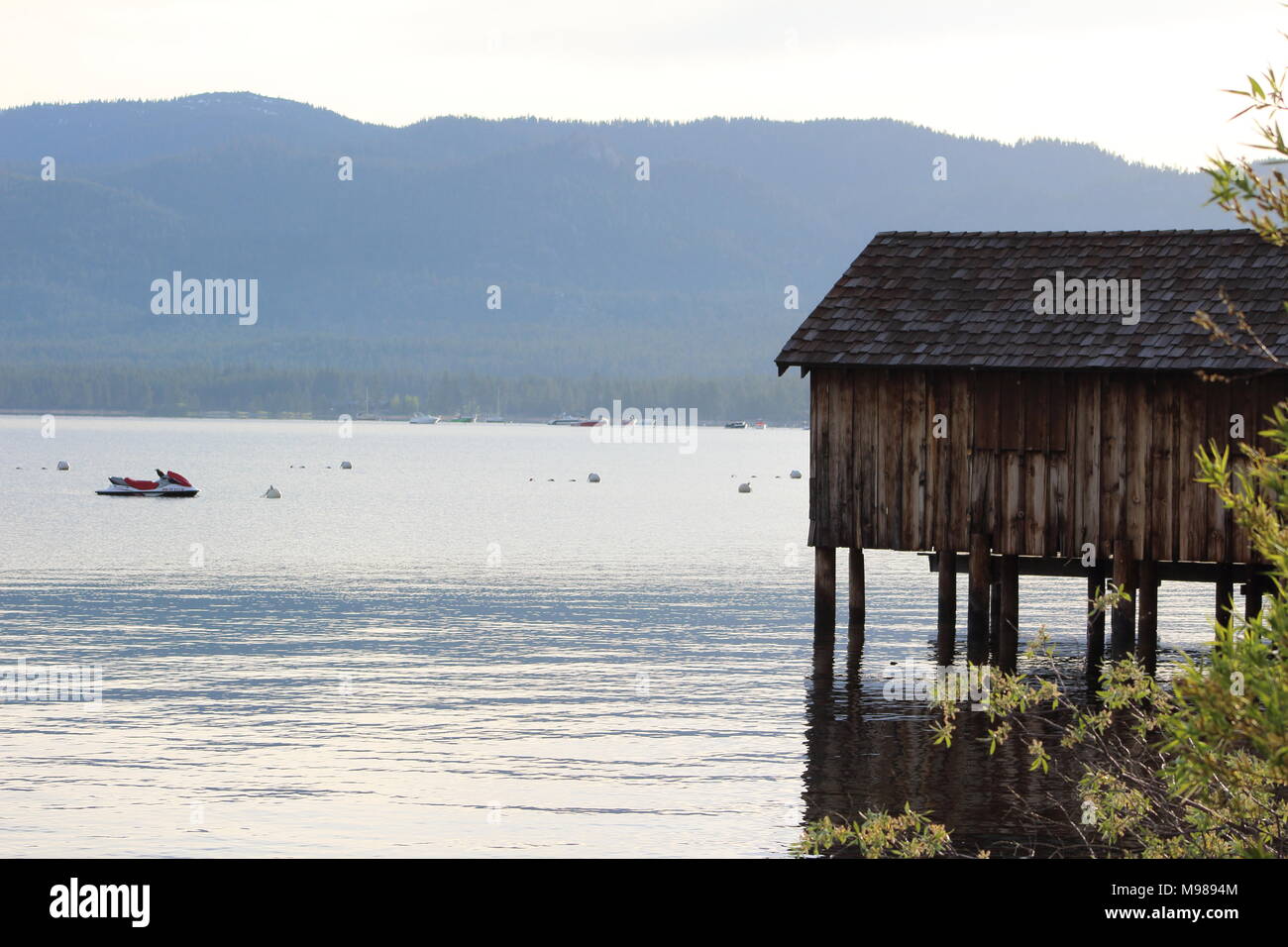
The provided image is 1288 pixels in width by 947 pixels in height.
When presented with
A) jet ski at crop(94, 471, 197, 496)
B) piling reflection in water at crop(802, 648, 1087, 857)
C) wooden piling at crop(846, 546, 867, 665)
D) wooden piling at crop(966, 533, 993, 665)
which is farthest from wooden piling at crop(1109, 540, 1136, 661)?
jet ski at crop(94, 471, 197, 496)

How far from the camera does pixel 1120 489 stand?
25.7 metres

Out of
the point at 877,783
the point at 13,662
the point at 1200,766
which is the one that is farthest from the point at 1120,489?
the point at 13,662

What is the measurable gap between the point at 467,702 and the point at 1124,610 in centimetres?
1155

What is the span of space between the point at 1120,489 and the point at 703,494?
3704 inches

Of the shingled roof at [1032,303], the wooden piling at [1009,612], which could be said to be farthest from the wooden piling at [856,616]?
the shingled roof at [1032,303]

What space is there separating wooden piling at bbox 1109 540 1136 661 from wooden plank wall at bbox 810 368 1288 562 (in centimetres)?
19

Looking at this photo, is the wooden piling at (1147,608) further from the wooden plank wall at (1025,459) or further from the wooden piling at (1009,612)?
the wooden piling at (1009,612)

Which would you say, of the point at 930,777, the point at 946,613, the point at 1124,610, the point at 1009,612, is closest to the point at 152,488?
the point at 946,613

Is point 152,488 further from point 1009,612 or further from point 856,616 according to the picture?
point 1009,612

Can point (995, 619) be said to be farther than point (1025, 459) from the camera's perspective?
Yes

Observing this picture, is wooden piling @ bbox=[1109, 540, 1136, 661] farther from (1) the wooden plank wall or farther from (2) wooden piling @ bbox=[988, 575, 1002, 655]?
(2) wooden piling @ bbox=[988, 575, 1002, 655]

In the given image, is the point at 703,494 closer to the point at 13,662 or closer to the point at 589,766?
the point at 13,662

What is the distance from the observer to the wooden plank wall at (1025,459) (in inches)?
995

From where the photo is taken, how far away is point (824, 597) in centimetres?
3023
